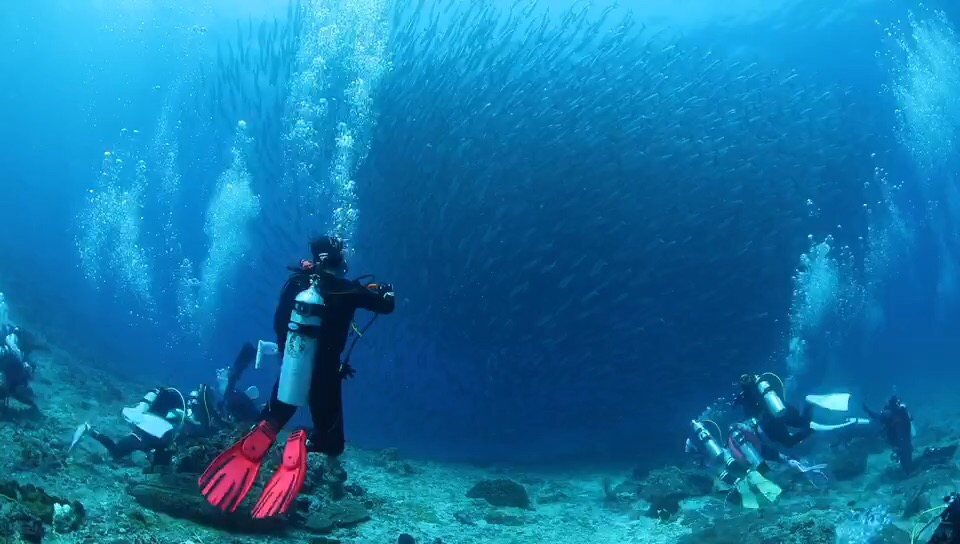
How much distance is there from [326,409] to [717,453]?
8290 millimetres

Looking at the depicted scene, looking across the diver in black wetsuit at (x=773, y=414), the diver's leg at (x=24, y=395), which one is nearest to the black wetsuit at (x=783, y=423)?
the diver in black wetsuit at (x=773, y=414)

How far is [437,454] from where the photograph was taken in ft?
57.7

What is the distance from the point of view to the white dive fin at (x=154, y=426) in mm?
7992

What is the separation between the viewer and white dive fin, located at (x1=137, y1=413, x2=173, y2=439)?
7.99 metres

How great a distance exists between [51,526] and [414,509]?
560 centimetres

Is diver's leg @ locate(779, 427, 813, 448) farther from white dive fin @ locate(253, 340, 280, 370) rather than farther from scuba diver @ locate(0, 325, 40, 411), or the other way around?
scuba diver @ locate(0, 325, 40, 411)

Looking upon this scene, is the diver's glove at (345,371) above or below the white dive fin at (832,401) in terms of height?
below

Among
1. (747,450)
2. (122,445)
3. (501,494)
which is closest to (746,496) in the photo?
(747,450)

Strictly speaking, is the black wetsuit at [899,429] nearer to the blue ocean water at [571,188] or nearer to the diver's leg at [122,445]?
the blue ocean water at [571,188]

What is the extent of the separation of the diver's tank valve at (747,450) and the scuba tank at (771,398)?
798mm

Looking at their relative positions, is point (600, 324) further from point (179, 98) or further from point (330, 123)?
point (179, 98)

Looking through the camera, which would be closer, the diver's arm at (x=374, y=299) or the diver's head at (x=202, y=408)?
the diver's arm at (x=374, y=299)

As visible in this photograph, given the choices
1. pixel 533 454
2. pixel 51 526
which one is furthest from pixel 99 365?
pixel 51 526

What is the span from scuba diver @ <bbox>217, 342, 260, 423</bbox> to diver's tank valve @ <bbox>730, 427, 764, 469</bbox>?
779 cm
